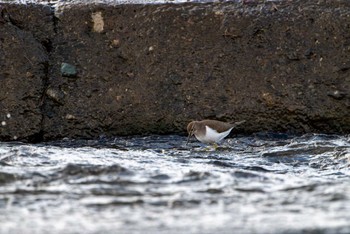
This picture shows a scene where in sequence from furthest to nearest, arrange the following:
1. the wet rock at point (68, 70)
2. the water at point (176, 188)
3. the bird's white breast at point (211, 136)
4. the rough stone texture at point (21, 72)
Result: the wet rock at point (68, 70), the rough stone texture at point (21, 72), the bird's white breast at point (211, 136), the water at point (176, 188)

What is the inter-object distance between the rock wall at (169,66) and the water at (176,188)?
14.0 inches

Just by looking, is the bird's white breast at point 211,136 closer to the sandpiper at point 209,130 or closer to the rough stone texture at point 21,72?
the sandpiper at point 209,130

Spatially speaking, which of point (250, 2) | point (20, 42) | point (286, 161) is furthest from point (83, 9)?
point (286, 161)

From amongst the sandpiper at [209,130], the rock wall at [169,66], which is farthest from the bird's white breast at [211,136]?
the rock wall at [169,66]

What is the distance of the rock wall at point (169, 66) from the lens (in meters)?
9.52

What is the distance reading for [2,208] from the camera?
18.6 ft

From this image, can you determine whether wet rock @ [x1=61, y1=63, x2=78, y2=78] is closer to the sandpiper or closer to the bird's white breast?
the sandpiper

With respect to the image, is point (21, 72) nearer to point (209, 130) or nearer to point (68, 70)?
point (68, 70)

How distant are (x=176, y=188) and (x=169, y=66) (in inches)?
133

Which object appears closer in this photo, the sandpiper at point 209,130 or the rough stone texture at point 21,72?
the sandpiper at point 209,130

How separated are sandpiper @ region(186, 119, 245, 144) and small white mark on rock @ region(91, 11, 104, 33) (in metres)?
1.39

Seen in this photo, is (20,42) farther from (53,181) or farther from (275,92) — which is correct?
(53,181)

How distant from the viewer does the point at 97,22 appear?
9.61m

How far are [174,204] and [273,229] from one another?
3.13ft
